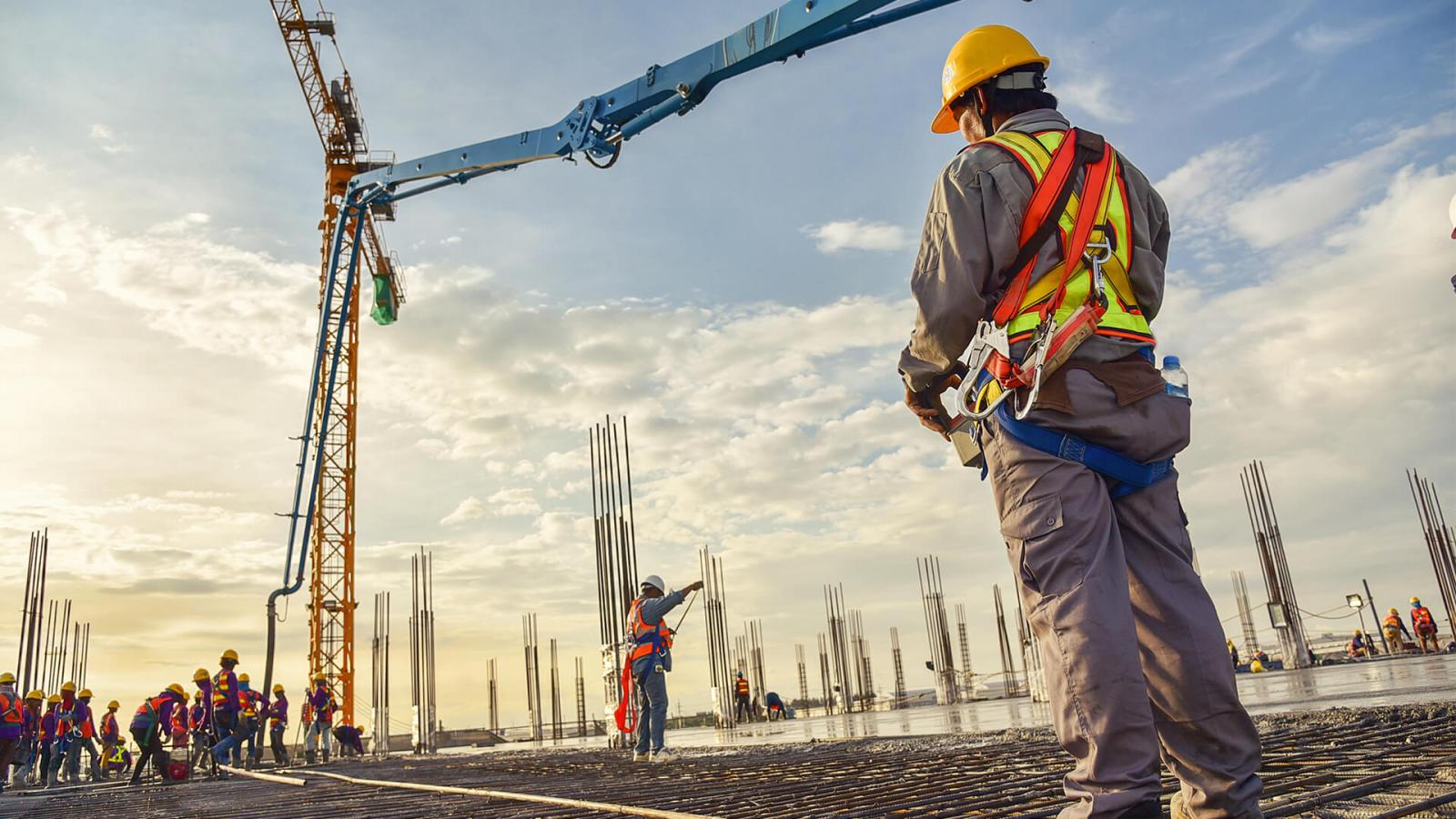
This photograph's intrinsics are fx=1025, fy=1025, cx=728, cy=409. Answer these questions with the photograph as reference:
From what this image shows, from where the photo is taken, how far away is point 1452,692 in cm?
605

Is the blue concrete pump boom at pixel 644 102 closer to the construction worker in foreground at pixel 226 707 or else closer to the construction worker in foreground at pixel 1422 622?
the construction worker in foreground at pixel 226 707

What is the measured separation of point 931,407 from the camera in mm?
2373

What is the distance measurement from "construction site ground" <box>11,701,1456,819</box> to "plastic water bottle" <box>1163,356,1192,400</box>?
97cm

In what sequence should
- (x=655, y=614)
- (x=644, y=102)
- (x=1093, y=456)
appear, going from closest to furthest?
(x=1093, y=456) → (x=655, y=614) → (x=644, y=102)

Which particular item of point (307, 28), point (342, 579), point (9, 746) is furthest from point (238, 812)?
point (307, 28)

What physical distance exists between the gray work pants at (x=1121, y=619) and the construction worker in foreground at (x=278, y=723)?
1762 centimetres

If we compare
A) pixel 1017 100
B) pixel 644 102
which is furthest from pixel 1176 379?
pixel 644 102

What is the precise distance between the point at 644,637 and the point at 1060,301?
21.0ft

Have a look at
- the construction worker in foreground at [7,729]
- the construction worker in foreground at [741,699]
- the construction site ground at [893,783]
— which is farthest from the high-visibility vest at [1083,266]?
the construction worker in foreground at [741,699]

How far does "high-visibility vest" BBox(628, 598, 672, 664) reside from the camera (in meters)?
8.02

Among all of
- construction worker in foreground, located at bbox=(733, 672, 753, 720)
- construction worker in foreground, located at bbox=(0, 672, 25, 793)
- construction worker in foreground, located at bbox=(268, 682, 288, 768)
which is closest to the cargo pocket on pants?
construction worker in foreground, located at bbox=(0, 672, 25, 793)

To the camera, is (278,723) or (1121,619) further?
(278,723)

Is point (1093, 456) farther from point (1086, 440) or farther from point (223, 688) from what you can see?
point (223, 688)

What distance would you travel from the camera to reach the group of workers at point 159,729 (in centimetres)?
1255
